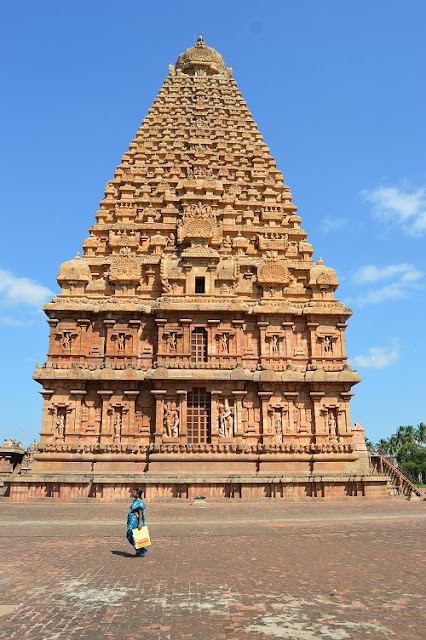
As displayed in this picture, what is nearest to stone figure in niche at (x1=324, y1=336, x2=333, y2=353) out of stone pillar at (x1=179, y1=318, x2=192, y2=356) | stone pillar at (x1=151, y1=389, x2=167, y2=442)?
stone pillar at (x1=179, y1=318, x2=192, y2=356)

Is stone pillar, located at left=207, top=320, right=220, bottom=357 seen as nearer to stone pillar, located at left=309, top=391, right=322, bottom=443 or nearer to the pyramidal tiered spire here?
the pyramidal tiered spire

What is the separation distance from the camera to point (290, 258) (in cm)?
3616

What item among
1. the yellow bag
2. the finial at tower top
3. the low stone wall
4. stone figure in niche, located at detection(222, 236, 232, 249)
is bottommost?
the yellow bag

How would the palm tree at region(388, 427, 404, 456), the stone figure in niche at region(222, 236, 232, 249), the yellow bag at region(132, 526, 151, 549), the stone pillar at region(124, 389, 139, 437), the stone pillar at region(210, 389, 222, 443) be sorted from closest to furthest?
the yellow bag at region(132, 526, 151, 549) < the stone pillar at region(210, 389, 222, 443) < the stone pillar at region(124, 389, 139, 437) < the stone figure in niche at region(222, 236, 232, 249) < the palm tree at region(388, 427, 404, 456)

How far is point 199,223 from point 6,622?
98.4 feet

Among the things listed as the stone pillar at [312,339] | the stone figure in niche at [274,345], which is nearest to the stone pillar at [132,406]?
the stone figure in niche at [274,345]

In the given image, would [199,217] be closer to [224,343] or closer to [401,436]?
[224,343]

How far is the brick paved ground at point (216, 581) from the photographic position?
23.1 ft

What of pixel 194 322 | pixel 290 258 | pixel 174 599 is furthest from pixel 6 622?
pixel 290 258

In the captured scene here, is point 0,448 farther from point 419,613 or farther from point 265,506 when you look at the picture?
point 419,613

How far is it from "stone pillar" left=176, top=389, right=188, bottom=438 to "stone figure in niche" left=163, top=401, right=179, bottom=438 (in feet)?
0.79

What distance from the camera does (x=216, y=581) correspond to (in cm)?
954

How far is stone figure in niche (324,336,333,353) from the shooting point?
1299 inches

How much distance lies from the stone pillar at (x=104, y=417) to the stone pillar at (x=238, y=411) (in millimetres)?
7504
